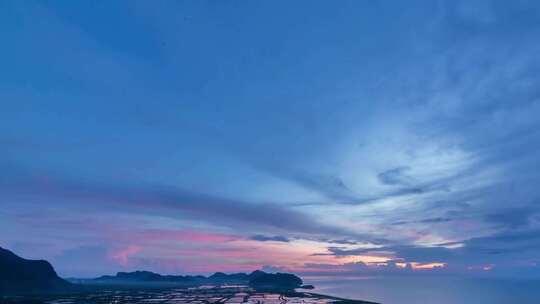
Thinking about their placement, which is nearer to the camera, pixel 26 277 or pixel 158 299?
pixel 158 299

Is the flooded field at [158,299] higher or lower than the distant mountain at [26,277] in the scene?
lower

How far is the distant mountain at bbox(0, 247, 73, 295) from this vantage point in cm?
12488

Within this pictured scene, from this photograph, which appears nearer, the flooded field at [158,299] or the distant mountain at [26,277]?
the flooded field at [158,299]

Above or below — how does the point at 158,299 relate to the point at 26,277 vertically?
below

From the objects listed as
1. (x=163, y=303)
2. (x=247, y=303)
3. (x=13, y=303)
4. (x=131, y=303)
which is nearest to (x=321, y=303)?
(x=247, y=303)

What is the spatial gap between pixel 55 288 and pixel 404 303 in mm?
134264

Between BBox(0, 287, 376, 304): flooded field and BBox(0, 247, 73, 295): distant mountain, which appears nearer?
BBox(0, 287, 376, 304): flooded field

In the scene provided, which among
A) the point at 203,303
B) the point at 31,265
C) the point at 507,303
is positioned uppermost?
the point at 31,265

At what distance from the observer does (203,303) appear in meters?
84.1

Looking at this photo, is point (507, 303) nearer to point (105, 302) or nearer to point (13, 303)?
point (105, 302)

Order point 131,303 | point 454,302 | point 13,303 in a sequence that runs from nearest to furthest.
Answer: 1. point 13,303
2. point 131,303
3. point 454,302

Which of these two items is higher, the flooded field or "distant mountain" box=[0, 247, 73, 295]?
"distant mountain" box=[0, 247, 73, 295]

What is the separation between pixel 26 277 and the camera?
135 meters

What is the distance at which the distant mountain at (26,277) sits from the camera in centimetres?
12488
